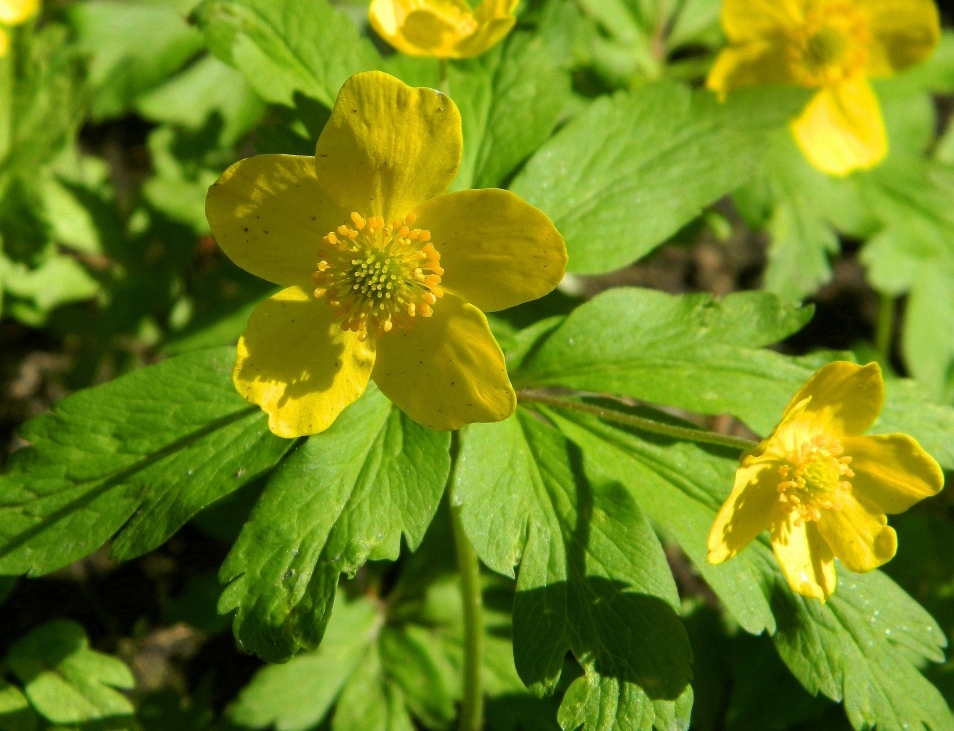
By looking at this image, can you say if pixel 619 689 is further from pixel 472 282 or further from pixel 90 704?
pixel 90 704

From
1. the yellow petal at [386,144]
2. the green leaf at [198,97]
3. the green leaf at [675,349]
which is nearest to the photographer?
the yellow petal at [386,144]

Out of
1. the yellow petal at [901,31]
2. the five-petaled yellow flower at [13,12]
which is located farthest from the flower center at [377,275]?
the yellow petal at [901,31]

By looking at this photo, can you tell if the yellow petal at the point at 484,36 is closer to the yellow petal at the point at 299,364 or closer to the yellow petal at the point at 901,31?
the yellow petal at the point at 299,364

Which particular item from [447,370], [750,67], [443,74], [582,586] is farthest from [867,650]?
[750,67]

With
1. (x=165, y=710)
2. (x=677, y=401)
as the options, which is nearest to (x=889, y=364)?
(x=677, y=401)

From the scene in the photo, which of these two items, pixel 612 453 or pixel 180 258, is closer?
pixel 612 453

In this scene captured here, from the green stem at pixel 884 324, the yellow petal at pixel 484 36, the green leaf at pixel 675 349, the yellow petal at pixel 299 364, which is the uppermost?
the yellow petal at pixel 484 36

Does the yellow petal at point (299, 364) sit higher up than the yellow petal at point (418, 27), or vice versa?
the yellow petal at point (418, 27)
